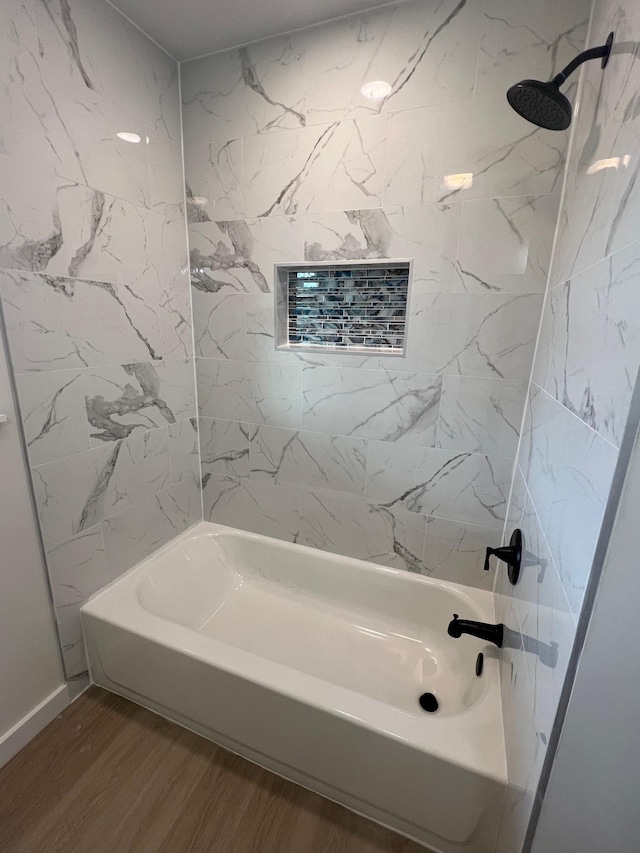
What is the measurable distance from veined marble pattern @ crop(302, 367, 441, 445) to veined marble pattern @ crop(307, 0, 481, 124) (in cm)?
100

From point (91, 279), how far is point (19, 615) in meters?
1.23

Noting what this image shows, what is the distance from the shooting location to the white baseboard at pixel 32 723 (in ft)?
4.16

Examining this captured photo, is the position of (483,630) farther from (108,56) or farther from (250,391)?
(108,56)

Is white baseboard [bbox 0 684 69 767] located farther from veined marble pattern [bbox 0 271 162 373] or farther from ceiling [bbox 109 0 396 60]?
ceiling [bbox 109 0 396 60]

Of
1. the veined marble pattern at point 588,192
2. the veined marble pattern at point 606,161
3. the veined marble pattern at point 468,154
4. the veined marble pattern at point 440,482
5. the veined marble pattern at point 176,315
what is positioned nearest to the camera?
the veined marble pattern at point 606,161

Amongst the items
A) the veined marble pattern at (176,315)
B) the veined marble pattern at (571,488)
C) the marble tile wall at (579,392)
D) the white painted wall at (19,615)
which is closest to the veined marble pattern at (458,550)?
the marble tile wall at (579,392)

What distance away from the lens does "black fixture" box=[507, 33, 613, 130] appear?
805 mm

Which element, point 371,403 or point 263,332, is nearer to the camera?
point 371,403

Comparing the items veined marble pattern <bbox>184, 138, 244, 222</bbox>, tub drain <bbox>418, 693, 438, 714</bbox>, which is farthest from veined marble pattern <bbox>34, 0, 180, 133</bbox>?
tub drain <bbox>418, 693, 438, 714</bbox>

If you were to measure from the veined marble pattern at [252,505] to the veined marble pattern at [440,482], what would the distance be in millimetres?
454

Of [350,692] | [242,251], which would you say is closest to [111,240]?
[242,251]

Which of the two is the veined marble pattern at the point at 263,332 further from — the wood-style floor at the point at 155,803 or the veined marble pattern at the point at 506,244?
the wood-style floor at the point at 155,803

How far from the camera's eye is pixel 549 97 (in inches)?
32.5

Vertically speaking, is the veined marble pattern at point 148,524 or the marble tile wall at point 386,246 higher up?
the marble tile wall at point 386,246
